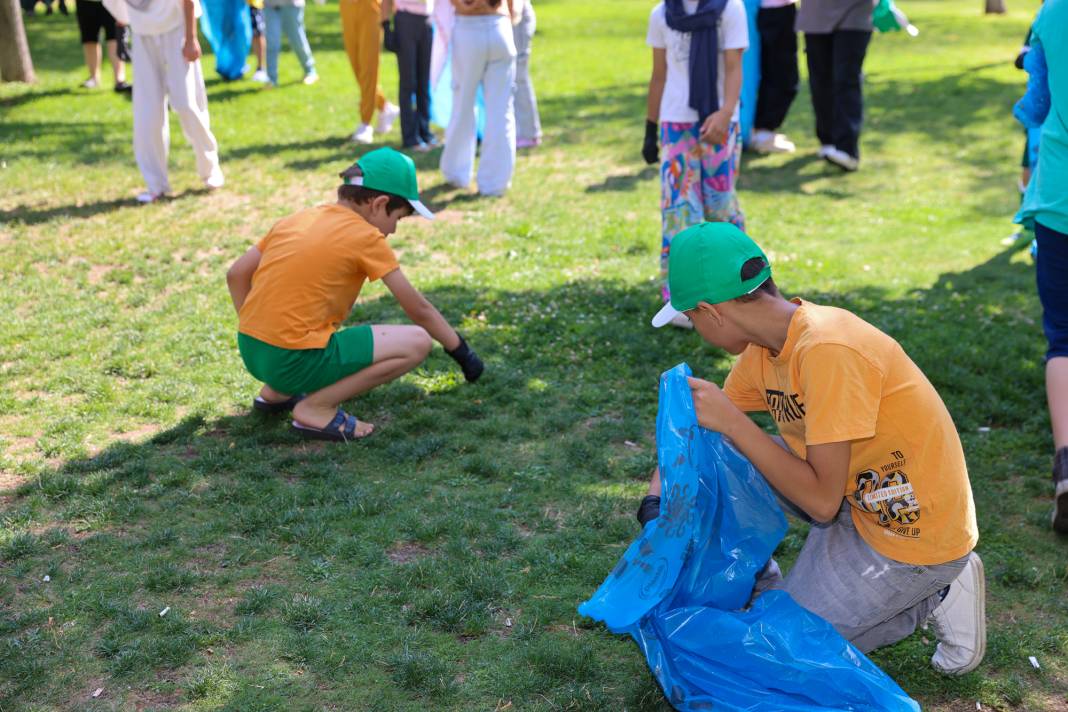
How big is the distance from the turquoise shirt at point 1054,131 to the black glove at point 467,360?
97.9 inches

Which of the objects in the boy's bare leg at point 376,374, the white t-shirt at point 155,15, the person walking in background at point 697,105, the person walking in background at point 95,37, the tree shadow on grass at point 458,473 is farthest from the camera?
the person walking in background at point 95,37

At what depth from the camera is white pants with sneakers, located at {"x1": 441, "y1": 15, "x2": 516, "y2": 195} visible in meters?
8.11

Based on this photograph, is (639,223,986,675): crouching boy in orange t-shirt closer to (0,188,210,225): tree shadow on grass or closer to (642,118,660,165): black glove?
(642,118,660,165): black glove

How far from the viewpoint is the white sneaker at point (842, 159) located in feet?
31.9

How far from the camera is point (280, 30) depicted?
40.0 feet

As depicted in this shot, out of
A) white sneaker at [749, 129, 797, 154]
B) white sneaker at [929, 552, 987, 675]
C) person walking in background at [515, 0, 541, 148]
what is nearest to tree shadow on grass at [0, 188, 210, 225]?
person walking in background at [515, 0, 541, 148]

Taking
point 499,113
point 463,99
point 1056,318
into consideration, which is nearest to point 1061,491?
point 1056,318

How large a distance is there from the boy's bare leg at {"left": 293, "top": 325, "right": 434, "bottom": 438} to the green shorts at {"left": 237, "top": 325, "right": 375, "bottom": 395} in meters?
0.03

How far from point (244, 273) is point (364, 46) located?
19.0ft

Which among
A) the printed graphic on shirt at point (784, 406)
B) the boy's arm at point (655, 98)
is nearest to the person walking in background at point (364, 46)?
the boy's arm at point (655, 98)

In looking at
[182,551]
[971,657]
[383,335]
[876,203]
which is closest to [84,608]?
[182,551]

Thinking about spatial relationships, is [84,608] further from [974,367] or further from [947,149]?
[947,149]

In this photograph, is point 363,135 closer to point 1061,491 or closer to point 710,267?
point 1061,491

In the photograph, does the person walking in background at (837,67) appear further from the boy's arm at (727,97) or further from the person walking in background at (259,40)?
the person walking in background at (259,40)
